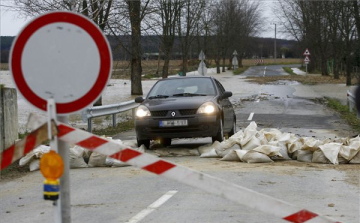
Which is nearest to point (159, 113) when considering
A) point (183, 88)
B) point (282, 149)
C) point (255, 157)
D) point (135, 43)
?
point (183, 88)

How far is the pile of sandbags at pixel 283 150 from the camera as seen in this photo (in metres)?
10.8

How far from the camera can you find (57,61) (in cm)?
414

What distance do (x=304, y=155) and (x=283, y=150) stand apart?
1.38ft

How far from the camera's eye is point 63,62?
414 cm

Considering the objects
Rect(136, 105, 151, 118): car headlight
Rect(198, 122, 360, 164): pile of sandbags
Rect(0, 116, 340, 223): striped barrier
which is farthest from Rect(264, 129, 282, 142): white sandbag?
Rect(0, 116, 340, 223): striped barrier

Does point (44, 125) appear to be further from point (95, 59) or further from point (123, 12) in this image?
point (123, 12)

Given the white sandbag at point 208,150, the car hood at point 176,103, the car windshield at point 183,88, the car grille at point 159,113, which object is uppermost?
the car windshield at point 183,88

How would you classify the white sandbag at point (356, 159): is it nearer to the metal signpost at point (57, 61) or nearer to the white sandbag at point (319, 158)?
the white sandbag at point (319, 158)

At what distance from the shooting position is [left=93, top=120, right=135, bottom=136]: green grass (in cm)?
1765

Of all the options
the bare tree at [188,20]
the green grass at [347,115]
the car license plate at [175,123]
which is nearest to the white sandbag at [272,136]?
the car license plate at [175,123]

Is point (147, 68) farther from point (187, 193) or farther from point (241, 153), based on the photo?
point (187, 193)

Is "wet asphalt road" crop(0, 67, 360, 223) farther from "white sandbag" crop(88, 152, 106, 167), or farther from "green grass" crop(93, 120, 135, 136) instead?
"green grass" crop(93, 120, 135, 136)

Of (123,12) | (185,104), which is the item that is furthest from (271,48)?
(185,104)

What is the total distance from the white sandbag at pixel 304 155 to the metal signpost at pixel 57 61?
747 cm
